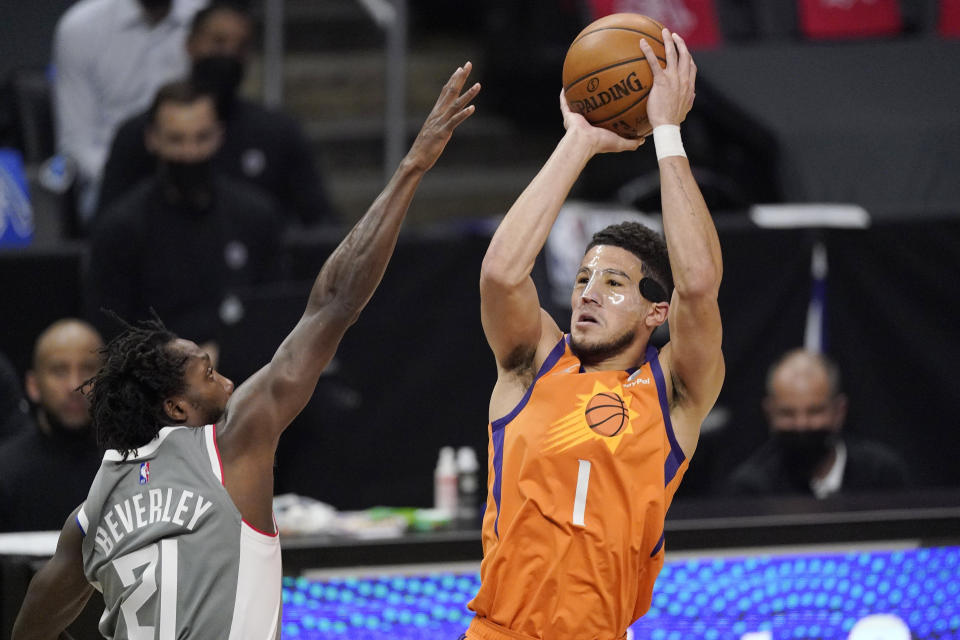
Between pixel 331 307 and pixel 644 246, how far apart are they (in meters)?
0.93

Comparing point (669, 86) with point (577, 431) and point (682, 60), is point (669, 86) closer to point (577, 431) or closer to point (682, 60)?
point (682, 60)

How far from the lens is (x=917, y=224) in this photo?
8312mm

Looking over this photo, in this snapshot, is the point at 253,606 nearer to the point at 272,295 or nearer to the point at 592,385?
the point at 592,385

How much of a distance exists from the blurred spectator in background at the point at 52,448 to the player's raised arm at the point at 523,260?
2439 mm

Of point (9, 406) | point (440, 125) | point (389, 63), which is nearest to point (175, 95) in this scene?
point (9, 406)

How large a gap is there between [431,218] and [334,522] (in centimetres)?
487

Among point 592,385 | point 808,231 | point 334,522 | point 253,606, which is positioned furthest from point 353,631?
point 808,231

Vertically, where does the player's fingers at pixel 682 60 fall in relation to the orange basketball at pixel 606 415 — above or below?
above

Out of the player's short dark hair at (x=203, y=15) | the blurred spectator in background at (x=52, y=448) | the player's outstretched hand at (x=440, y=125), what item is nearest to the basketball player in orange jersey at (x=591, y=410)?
the player's outstretched hand at (x=440, y=125)

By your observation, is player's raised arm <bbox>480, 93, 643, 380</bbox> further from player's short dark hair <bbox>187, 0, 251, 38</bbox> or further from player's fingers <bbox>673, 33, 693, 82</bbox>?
player's short dark hair <bbox>187, 0, 251, 38</bbox>

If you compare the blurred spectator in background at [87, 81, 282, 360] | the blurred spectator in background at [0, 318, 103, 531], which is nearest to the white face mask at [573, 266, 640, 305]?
the blurred spectator in background at [0, 318, 103, 531]

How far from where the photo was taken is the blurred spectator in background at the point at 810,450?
7066mm

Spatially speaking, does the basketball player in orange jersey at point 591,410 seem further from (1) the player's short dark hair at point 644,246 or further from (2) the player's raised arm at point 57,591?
(2) the player's raised arm at point 57,591

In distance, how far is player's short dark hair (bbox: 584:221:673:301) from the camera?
14.7 ft
